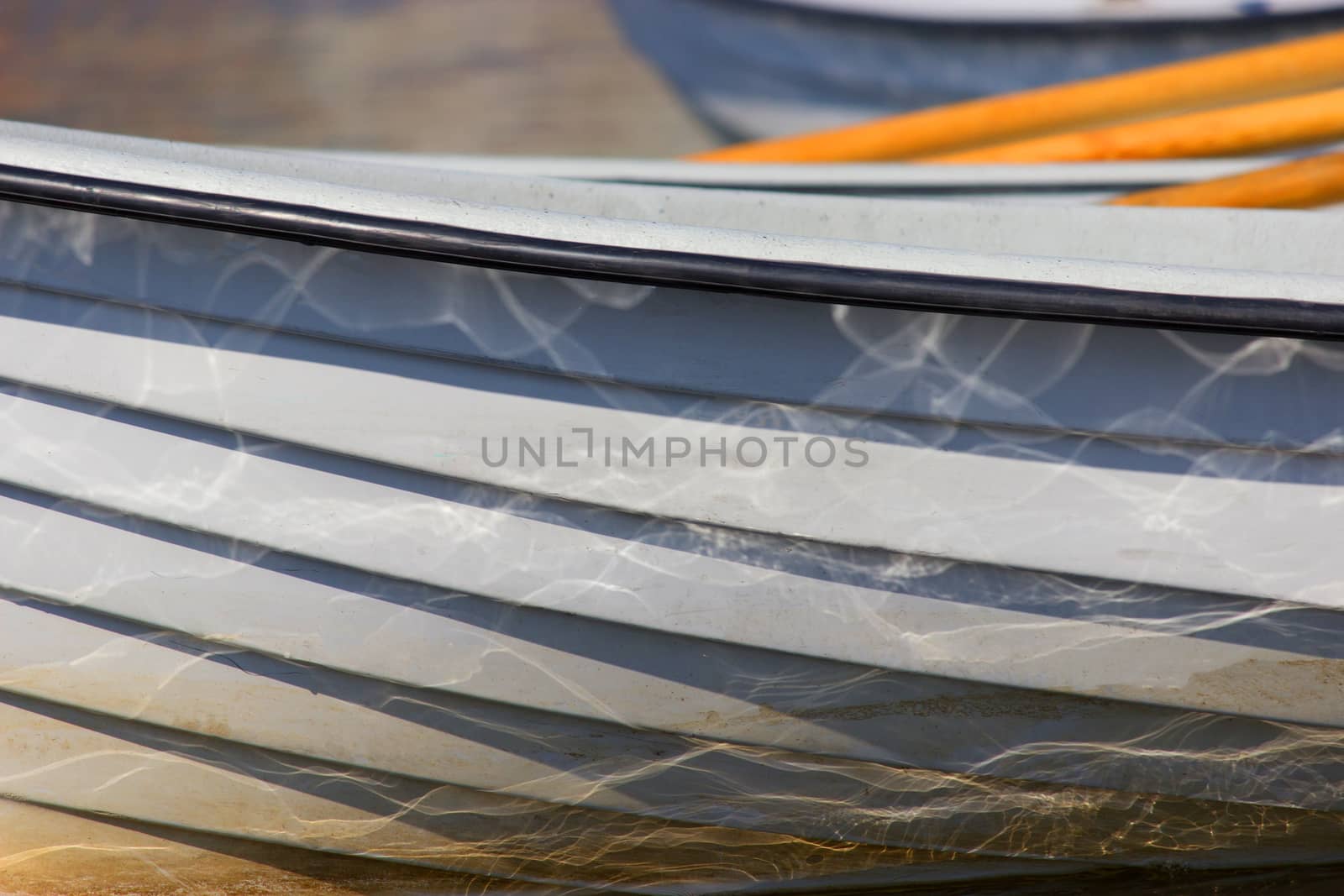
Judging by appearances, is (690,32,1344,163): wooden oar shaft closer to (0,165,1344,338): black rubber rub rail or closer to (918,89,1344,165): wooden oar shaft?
(918,89,1344,165): wooden oar shaft

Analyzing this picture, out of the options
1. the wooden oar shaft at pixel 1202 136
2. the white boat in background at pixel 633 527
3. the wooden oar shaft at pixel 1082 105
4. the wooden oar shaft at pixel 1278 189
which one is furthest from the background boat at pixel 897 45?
the white boat in background at pixel 633 527

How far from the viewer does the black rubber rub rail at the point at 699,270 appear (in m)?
1.30

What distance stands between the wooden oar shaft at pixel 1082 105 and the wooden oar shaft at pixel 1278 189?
0.66 meters

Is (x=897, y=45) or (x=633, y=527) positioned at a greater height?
(x=897, y=45)

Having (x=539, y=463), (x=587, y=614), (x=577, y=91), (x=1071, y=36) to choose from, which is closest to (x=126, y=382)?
(x=539, y=463)

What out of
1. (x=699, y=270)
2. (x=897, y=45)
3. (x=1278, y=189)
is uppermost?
(x=897, y=45)

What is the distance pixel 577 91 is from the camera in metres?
7.00

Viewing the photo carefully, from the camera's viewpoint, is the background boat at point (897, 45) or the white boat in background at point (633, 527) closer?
the white boat in background at point (633, 527)

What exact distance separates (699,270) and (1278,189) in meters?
1.19

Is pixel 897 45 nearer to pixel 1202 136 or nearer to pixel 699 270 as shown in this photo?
pixel 1202 136

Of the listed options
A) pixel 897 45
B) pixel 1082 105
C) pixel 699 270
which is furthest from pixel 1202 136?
pixel 897 45

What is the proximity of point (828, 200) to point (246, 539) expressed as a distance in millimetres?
1037

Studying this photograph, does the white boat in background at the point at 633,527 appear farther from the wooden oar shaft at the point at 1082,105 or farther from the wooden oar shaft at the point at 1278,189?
the wooden oar shaft at the point at 1082,105

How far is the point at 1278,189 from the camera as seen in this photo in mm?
1941
